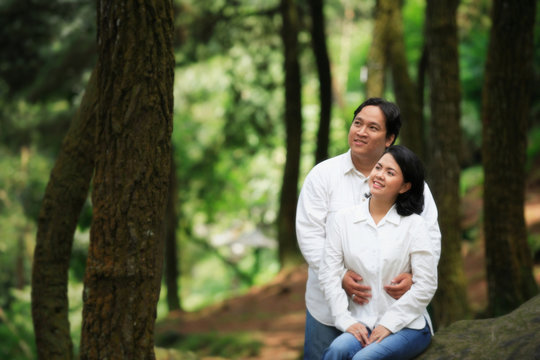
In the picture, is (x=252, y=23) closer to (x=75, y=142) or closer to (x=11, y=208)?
(x=75, y=142)

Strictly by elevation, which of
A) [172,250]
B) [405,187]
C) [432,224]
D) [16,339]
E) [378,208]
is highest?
[405,187]

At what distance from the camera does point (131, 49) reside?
134 inches

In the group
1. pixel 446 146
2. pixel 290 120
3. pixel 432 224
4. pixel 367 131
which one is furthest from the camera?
pixel 290 120

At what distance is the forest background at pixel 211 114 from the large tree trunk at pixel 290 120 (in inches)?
6.1

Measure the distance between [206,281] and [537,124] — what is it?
23466mm

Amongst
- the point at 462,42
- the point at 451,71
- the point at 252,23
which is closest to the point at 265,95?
the point at 252,23

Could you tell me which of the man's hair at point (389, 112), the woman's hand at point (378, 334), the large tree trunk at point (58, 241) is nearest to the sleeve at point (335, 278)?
the woman's hand at point (378, 334)

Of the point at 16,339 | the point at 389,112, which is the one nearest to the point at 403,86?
the point at 389,112

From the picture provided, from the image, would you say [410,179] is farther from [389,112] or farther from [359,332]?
[359,332]

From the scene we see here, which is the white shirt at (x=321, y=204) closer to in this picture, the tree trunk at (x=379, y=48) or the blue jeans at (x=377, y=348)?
the blue jeans at (x=377, y=348)

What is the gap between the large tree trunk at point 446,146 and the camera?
689 cm

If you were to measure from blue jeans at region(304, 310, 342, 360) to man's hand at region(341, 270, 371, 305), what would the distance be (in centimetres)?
37

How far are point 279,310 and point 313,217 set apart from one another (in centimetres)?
892

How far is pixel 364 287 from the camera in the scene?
11.2 feet
